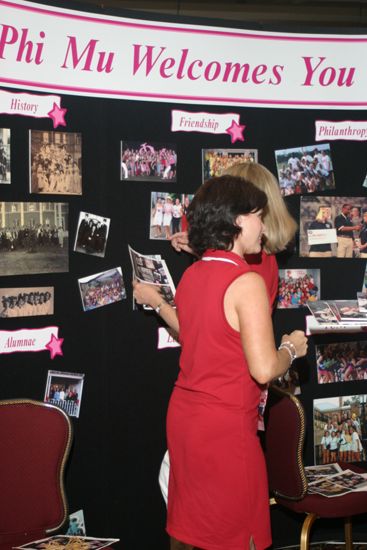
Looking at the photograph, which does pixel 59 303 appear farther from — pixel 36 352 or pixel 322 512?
pixel 322 512

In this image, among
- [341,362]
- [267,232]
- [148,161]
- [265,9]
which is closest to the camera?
[267,232]

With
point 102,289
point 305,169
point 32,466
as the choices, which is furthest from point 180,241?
point 32,466

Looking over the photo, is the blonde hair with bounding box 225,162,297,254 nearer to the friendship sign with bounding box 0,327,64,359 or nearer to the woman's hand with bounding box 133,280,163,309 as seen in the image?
the woman's hand with bounding box 133,280,163,309

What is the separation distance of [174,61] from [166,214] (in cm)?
67

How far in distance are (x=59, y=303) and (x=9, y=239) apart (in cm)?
35

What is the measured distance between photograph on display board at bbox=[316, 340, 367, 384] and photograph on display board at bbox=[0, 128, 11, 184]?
1662 millimetres

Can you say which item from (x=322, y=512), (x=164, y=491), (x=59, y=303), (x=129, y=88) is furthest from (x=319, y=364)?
(x=129, y=88)

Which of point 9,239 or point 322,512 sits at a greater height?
point 9,239

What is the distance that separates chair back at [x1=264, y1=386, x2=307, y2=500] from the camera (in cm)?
295

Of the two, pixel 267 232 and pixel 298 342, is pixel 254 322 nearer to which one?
pixel 298 342

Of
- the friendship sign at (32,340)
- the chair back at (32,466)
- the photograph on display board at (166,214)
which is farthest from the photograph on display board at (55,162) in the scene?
the chair back at (32,466)

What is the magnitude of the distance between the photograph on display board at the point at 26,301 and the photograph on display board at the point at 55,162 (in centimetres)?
42

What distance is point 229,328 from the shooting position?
87.4 inches

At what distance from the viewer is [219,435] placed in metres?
2.24
